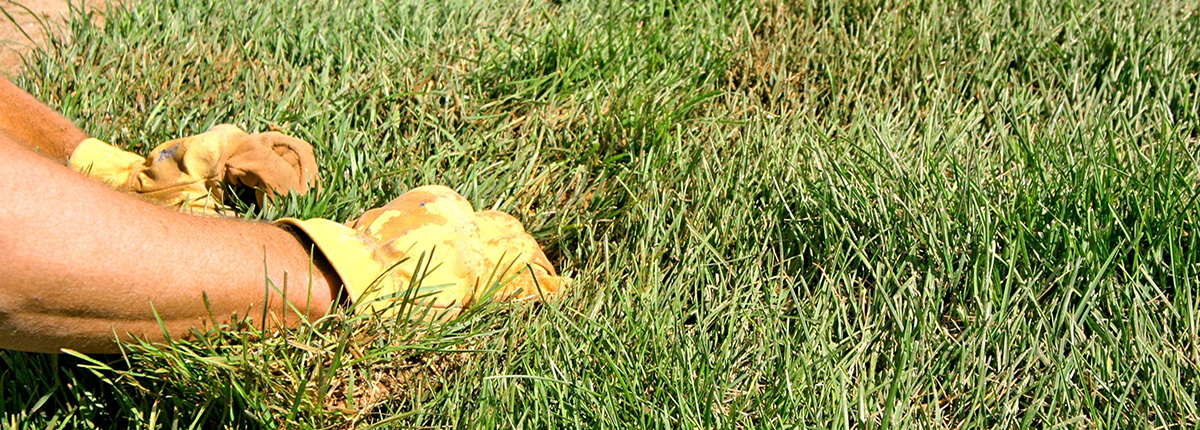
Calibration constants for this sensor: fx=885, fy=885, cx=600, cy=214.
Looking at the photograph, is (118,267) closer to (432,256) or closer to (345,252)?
(345,252)

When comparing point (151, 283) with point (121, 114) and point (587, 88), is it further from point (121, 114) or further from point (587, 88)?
point (587, 88)

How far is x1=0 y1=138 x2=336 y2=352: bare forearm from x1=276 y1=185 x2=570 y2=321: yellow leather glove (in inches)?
3.9

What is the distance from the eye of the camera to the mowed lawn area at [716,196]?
1653 mm

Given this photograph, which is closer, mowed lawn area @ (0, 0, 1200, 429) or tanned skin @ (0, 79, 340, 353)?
A: tanned skin @ (0, 79, 340, 353)

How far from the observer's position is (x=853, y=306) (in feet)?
5.86

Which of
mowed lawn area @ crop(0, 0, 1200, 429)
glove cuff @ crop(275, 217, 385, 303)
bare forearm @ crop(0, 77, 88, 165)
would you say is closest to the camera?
mowed lawn area @ crop(0, 0, 1200, 429)

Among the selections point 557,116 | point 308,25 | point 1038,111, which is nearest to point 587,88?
point 557,116

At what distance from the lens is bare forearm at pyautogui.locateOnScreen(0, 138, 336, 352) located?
139cm

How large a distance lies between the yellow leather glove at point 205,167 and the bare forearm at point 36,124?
0.06 meters

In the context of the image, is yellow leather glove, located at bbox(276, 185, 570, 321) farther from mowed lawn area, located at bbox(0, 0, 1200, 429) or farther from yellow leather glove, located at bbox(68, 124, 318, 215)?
yellow leather glove, located at bbox(68, 124, 318, 215)

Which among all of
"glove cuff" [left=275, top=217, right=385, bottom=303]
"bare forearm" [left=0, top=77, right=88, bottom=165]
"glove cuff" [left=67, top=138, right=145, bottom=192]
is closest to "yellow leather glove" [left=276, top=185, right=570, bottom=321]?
"glove cuff" [left=275, top=217, right=385, bottom=303]

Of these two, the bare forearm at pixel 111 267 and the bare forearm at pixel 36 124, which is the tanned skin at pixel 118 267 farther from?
the bare forearm at pixel 36 124

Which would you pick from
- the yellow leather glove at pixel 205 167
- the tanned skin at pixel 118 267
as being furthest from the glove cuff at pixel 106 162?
the tanned skin at pixel 118 267

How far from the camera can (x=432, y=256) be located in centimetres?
185
